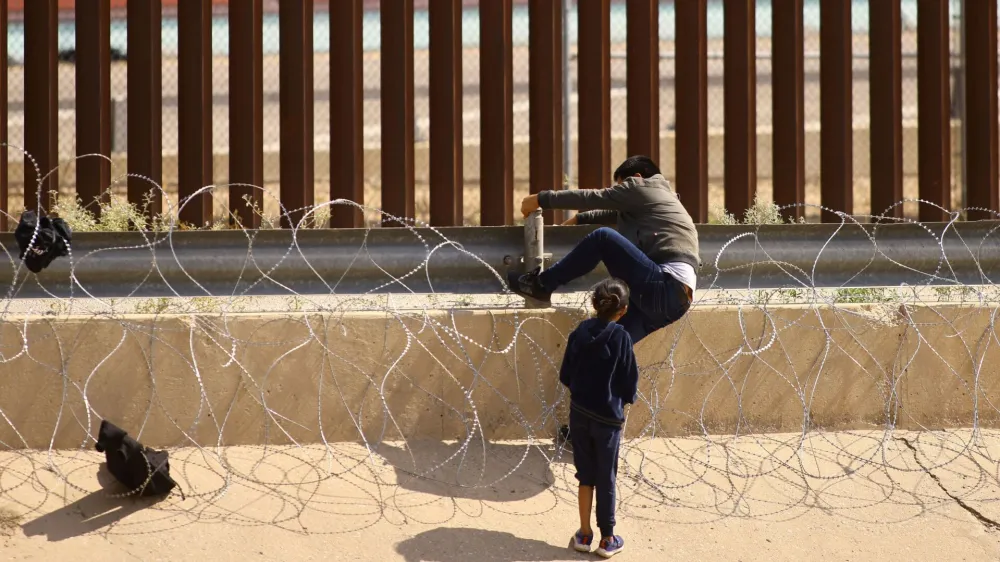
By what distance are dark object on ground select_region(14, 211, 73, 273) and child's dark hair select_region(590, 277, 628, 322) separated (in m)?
2.64

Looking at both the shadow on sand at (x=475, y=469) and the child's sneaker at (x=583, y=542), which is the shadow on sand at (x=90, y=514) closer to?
the shadow on sand at (x=475, y=469)

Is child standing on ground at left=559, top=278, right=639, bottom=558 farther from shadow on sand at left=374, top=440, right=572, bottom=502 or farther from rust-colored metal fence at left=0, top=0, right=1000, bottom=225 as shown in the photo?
rust-colored metal fence at left=0, top=0, right=1000, bottom=225

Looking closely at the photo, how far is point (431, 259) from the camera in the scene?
5816 millimetres

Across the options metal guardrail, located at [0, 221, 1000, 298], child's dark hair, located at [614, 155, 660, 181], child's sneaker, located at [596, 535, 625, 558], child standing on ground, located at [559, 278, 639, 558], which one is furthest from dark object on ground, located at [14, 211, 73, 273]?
child's sneaker, located at [596, 535, 625, 558]

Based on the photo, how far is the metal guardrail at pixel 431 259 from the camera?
18.5ft

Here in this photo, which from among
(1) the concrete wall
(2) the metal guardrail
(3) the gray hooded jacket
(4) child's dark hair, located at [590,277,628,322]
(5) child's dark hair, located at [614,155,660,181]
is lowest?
(1) the concrete wall

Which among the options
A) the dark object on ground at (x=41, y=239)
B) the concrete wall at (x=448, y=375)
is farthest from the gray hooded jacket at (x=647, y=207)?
the dark object on ground at (x=41, y=239)

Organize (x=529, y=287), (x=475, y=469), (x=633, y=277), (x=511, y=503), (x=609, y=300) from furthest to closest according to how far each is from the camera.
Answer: (x=529, y=287) < (x=475, y=469) < (x=633, y=277) < (x=511, y=503) < (x=609, y=300)

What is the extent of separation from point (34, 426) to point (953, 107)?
973 cm

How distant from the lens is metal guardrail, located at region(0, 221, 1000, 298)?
565cm

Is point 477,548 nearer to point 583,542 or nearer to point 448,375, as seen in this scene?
point 583,542

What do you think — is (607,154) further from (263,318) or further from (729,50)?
(263,318)

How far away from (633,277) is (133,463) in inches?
97.4

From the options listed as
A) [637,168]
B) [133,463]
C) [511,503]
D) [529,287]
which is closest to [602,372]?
[511,503]
